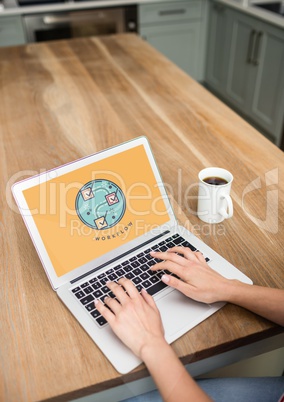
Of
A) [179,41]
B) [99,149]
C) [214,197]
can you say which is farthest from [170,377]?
[179,41]

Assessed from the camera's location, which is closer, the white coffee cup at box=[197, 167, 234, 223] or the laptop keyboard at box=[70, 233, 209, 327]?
the laptop keyboard at box=[70, 233, 209, 327]

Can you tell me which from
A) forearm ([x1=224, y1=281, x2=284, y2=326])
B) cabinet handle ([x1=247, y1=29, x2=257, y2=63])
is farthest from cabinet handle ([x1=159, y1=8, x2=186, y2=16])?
forearm ([x1=224, y1=281, x2=284, y2=326])

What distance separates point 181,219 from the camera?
3.11ft

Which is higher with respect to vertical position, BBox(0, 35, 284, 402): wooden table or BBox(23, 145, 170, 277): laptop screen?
BBox(23, 145, 170, 277): laptop screen

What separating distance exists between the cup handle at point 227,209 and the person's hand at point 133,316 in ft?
0.99

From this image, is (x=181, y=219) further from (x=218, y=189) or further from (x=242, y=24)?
(x=242, y=24)

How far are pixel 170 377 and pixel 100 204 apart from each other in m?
0.37

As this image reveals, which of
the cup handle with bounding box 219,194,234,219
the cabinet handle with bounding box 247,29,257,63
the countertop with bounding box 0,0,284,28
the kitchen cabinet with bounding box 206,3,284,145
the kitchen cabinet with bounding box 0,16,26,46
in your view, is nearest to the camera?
the cup handle with bounding box 219,194,234,219

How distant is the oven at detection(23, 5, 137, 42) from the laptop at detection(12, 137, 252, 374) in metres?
2.58

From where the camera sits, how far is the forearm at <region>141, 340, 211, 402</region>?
62cm

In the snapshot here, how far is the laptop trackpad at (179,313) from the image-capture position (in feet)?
2.26

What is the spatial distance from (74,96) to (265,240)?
0.99 m

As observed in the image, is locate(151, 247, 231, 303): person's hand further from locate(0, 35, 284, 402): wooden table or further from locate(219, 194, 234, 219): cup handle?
locate(219, 194, 234, 219): cup handle

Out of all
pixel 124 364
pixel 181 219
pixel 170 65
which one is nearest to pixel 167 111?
pixel 170 65
